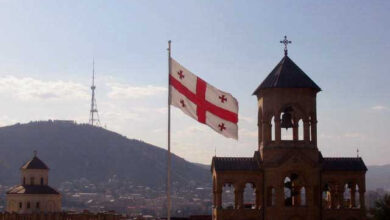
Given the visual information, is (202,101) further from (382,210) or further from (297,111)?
(382,210)

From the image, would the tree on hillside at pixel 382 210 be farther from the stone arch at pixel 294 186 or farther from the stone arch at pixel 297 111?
the stone arch at pixel 297 111

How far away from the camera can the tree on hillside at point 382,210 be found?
189 feet

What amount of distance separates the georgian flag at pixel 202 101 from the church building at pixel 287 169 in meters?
19.2

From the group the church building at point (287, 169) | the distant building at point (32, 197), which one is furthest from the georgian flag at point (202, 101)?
the distant building at point (32, 197)

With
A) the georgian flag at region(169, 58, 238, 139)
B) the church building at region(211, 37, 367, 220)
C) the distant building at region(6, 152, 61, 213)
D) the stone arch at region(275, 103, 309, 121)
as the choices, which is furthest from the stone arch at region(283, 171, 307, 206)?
the distant building at region(6, 152, 61, 213)

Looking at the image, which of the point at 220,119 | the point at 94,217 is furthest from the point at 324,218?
the point at 94,217

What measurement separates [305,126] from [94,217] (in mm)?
32121

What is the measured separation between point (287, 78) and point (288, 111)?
2.29m

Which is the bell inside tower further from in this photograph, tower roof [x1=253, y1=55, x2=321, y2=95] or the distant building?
the distant building

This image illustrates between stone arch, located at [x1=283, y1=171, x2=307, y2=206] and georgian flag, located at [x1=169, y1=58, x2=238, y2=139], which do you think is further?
stone arch, located at [x1=283, y1=171, x2=307, y2=206]

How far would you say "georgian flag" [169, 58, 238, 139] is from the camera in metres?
27.7

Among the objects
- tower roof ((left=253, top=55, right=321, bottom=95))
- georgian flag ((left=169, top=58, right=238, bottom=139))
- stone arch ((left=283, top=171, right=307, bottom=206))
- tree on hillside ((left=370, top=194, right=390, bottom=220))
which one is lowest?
tree on hillside ((left=370, top=194, right=390, bottom=220))

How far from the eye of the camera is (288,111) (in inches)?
1902

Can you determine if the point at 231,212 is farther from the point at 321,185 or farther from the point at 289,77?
the point at 289,77
